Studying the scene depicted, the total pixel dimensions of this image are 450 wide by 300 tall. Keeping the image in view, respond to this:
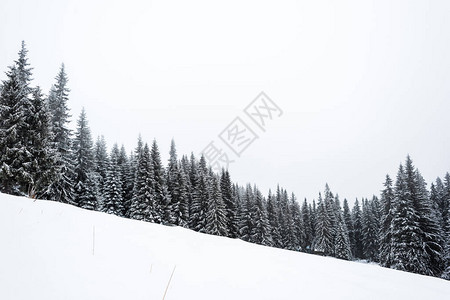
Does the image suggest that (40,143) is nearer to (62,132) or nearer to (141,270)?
(62,132)

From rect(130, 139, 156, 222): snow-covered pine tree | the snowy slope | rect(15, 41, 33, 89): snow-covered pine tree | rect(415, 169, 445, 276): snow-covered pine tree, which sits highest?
rect(15, 41, 33, 89): snow-covered pine tree

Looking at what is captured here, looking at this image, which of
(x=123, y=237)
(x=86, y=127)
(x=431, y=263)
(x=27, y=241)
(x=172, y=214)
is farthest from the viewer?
(x=172, y=214)

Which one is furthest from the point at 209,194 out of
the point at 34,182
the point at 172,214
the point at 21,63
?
the point at 21,63

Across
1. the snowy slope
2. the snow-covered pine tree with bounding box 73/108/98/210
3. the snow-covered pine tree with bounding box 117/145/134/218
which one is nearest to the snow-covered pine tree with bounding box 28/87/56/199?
the snow-covered pine tree with bounding box 73/108/98/210

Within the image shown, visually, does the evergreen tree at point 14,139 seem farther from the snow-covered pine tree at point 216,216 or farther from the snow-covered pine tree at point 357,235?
the snow-covered pine tree at point 357,235

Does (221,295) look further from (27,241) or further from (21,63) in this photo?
(21,63)

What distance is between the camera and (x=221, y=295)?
8.61 ft

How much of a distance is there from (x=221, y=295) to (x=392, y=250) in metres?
28.7

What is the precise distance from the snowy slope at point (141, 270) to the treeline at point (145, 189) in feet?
13.8

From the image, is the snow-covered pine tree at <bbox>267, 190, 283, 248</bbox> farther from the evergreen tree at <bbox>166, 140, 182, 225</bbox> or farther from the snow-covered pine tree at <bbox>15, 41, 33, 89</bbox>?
the snow-covered pine tree at <bbox>15, 41, 33, 89</bbox>


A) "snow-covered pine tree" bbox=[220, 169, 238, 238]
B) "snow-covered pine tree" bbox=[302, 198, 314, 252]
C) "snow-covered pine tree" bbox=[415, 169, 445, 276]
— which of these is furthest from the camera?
"snow-covered pine tree" bbox=[302, 198, 314, 252]

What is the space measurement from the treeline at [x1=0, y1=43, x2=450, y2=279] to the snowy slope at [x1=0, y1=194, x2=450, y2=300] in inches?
166

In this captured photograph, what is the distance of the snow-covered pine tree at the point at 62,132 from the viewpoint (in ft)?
69.8

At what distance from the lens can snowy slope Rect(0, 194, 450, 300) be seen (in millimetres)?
2229
